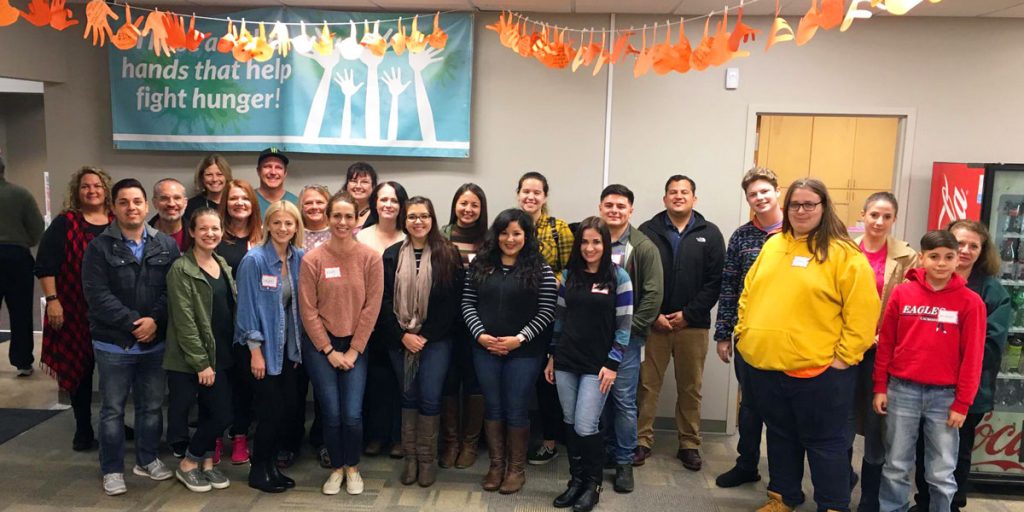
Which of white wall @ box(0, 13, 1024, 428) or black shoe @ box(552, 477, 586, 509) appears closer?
black shoe @ box(552, 477, 586, 509)

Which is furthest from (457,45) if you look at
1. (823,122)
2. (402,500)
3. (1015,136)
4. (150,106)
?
(823,122)

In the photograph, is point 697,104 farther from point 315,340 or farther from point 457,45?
point 315,340

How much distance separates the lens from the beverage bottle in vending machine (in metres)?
3.14

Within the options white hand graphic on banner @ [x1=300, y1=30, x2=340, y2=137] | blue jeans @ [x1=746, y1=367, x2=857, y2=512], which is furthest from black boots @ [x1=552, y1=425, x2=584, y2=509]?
white hand graphic on banner @ [x1=300, y1=30, x2=340, y2=137]

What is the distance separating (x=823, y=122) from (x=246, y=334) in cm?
530

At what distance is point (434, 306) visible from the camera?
299 centimetres

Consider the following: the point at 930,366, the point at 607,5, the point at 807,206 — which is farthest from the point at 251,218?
the point at 930,366

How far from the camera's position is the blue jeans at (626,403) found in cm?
311

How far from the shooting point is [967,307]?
2.52 meters

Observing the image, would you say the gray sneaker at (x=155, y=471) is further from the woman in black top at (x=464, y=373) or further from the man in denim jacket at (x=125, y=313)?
the woman in black top at (x=464, y=373)

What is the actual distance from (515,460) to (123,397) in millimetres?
1842

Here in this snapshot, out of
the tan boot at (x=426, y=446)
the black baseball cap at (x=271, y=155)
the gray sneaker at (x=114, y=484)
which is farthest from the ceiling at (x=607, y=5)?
the gray sneaker at (x=114, y=484)

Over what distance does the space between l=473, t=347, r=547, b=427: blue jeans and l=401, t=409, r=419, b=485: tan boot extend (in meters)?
0.38

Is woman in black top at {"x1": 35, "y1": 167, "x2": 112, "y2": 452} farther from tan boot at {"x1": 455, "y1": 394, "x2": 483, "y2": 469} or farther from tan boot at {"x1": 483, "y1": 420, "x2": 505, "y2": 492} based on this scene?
tan boot at {"x1": 483, "y1": 420, "x2": 505, "y2": 492}
